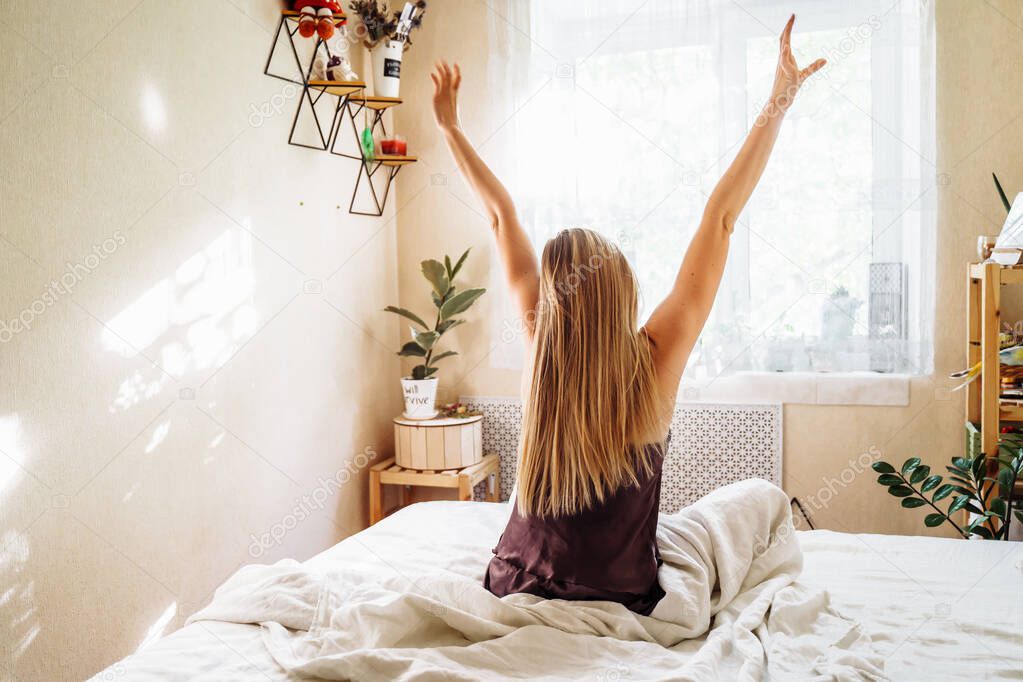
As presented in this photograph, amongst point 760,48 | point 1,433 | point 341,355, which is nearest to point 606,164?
point 760,48

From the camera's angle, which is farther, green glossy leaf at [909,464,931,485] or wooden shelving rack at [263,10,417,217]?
wooden shelving rack at [263,10,417,217]

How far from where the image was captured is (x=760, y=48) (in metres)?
2.93

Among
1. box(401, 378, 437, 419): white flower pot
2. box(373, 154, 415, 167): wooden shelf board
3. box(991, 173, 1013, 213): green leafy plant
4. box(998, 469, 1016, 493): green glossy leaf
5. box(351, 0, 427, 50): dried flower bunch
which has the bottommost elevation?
box(998, 469, 1016, 493): green glossy leaf

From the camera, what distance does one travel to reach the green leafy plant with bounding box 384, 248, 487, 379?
9.84ft

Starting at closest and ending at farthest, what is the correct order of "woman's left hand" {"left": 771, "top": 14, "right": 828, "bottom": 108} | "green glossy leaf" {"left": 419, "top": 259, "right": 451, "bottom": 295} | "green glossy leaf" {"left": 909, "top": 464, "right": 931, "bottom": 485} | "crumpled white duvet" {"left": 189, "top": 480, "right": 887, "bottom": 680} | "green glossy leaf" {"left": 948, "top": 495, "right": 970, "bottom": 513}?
"crumpled white duvet" {"left": 189, "top": 480, "right": 887, "bottom": 680} → "woman's left hand" {"left": 771, "top": 14, "right": 828, "bottom": 108} → "green glossy leaf" {"left": 948, "top": 495, "right": 970, "bottom": 513} → "green glossy leaf" {"left": 909, "top": 464, "right": 931, "bottom": 485} → "green glossy leaf" {"left": 419, "top": 259, "right": 451, "bottom": 295}

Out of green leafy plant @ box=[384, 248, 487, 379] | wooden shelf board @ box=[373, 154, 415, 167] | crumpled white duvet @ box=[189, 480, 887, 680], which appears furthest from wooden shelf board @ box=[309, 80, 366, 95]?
crumpled white duvet @ box=[189, 480, 887, 680]

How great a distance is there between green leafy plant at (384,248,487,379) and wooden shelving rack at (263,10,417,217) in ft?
1.18

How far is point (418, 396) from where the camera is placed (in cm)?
300

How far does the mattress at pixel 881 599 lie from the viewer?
1.24 meters

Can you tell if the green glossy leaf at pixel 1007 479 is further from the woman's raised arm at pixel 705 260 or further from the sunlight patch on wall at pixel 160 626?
the sunlight patch on wall at pixel 160 626

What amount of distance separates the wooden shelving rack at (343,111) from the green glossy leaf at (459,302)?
482mm

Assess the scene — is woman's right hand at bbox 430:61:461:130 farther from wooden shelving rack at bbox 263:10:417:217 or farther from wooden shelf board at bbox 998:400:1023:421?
wooden shelf board at bbox 998:400:1023:421

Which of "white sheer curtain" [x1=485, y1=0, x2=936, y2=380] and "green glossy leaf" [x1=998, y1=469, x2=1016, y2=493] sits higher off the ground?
"white sheer curtain" [x1=485, y1=0, x2=936, y2=380]

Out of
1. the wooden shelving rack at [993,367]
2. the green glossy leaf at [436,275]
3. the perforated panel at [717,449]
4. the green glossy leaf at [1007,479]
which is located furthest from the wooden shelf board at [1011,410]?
the green glossy leaf at [436,275]
